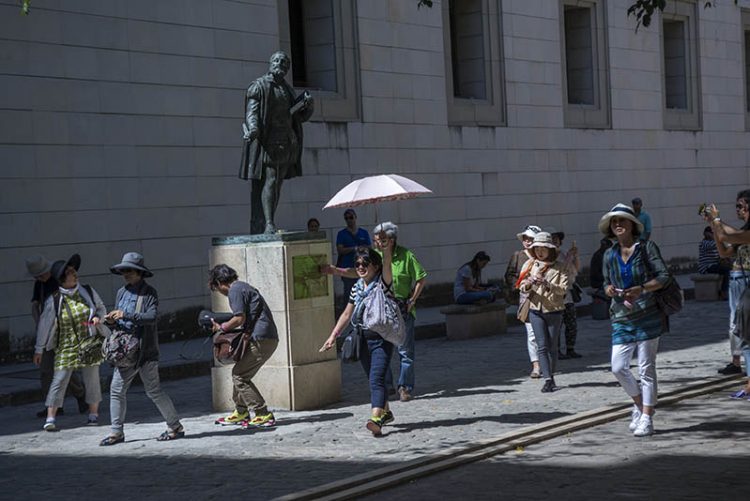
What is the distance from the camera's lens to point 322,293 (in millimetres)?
12656

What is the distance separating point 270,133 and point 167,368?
158 inches

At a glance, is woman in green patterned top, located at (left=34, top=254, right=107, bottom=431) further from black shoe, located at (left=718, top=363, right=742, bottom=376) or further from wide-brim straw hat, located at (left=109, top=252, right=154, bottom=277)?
black shoe, located at (left=718, top=363, right=742, bottom=376)

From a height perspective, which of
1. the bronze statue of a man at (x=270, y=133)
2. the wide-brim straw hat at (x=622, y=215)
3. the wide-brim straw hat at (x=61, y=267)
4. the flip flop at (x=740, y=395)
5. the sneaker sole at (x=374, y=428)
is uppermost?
the bronze statue of a man at (x=270, y=133)

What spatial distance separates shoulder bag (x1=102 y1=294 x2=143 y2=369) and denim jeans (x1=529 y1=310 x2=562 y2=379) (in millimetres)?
4211

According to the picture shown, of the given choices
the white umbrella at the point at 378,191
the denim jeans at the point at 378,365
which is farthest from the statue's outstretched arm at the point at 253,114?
the denim jeans at the point at 378,365

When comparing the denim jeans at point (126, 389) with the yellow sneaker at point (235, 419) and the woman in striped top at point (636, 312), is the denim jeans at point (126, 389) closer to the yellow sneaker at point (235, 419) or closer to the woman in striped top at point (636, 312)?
the yellow sneaker at point (235, 419)

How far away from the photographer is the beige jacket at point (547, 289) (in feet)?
41.5

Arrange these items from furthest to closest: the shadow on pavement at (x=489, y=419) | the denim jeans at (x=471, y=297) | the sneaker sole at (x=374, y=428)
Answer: the denim jeans at (x=471, y=297)
the shadow on pavement at (x=489, y=419)
the sneaker sole at (x=374, y=428)

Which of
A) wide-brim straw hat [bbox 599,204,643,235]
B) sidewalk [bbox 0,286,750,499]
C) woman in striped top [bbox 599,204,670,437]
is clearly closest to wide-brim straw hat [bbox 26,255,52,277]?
sidewalk [bbox 0,286,750,499]

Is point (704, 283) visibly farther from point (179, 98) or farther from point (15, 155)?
point (15, 155)

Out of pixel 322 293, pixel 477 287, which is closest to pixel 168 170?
pixel 477 287

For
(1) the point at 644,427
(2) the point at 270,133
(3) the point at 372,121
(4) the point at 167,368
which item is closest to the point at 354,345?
(1) the point at 644,427

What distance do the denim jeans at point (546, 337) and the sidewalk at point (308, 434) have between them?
30 centimetres

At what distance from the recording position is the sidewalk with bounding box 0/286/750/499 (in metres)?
9.12
